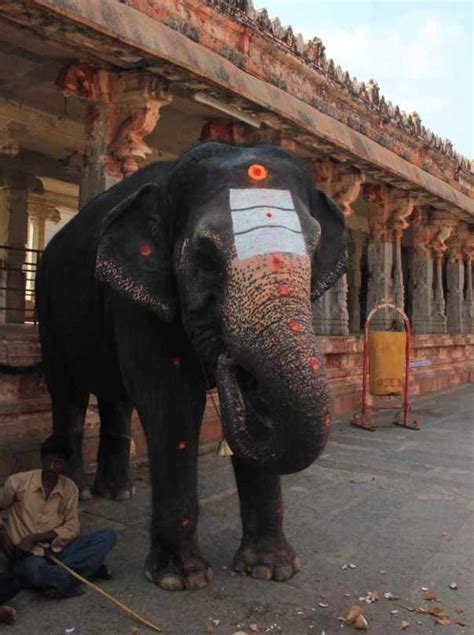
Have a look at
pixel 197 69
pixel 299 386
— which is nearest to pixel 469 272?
pixel 197 69

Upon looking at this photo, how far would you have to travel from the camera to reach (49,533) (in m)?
3.31

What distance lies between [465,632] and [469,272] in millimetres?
14050

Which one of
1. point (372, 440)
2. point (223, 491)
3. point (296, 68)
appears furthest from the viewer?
point (296, 68)

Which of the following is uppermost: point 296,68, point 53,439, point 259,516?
point 296,68

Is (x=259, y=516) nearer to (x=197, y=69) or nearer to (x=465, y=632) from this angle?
(x=465, y=632)

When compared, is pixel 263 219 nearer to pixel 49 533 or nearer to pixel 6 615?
pixel 49 533

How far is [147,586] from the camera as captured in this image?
331cm

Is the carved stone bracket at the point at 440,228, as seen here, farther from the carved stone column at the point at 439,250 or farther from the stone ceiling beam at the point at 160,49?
the stone ceiling beam at the point at 160,49

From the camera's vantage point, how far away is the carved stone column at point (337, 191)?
9102 mm

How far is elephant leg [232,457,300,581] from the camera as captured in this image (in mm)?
3447

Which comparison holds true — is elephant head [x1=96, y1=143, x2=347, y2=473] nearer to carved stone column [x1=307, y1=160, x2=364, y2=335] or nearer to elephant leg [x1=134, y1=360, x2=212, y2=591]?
elephant leg [x1=134, y1=360, x2=212, y2=591]

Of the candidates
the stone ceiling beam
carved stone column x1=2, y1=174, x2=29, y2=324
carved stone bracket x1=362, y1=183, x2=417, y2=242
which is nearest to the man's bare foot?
the stone ceiling beam

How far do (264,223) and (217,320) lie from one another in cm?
49

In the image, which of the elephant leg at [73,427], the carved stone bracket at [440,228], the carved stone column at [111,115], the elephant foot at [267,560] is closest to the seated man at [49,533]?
the elephant foot at [267,560]
